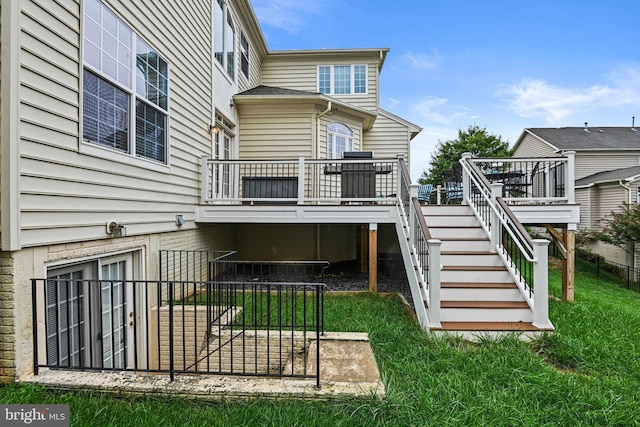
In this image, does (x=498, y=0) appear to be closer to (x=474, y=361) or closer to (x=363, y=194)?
(x=363, y=194)

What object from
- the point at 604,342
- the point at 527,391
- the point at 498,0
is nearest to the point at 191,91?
the point at 527,391

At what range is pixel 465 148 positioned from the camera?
2784 cm

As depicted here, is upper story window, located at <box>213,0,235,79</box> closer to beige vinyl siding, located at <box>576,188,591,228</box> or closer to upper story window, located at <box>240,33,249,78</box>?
upper story window, located at <box>240,33,249,78</box>

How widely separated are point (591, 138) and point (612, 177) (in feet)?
19.4

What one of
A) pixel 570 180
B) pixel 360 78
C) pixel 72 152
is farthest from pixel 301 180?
pixel 360 78

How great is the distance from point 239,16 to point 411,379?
9.63m

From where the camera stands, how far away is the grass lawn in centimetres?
248

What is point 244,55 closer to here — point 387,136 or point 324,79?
point 324,79

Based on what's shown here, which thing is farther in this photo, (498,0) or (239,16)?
(498,0)

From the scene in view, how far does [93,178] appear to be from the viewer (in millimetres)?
3609

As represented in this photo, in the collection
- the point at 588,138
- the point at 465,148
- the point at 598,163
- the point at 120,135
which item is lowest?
the point at 120,135

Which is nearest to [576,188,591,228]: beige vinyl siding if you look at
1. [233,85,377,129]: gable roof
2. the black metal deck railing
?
[233,85,377,129]: gable roof

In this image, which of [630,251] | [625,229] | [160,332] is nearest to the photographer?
[160,332]

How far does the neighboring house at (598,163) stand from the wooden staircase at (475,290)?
12178 mm
